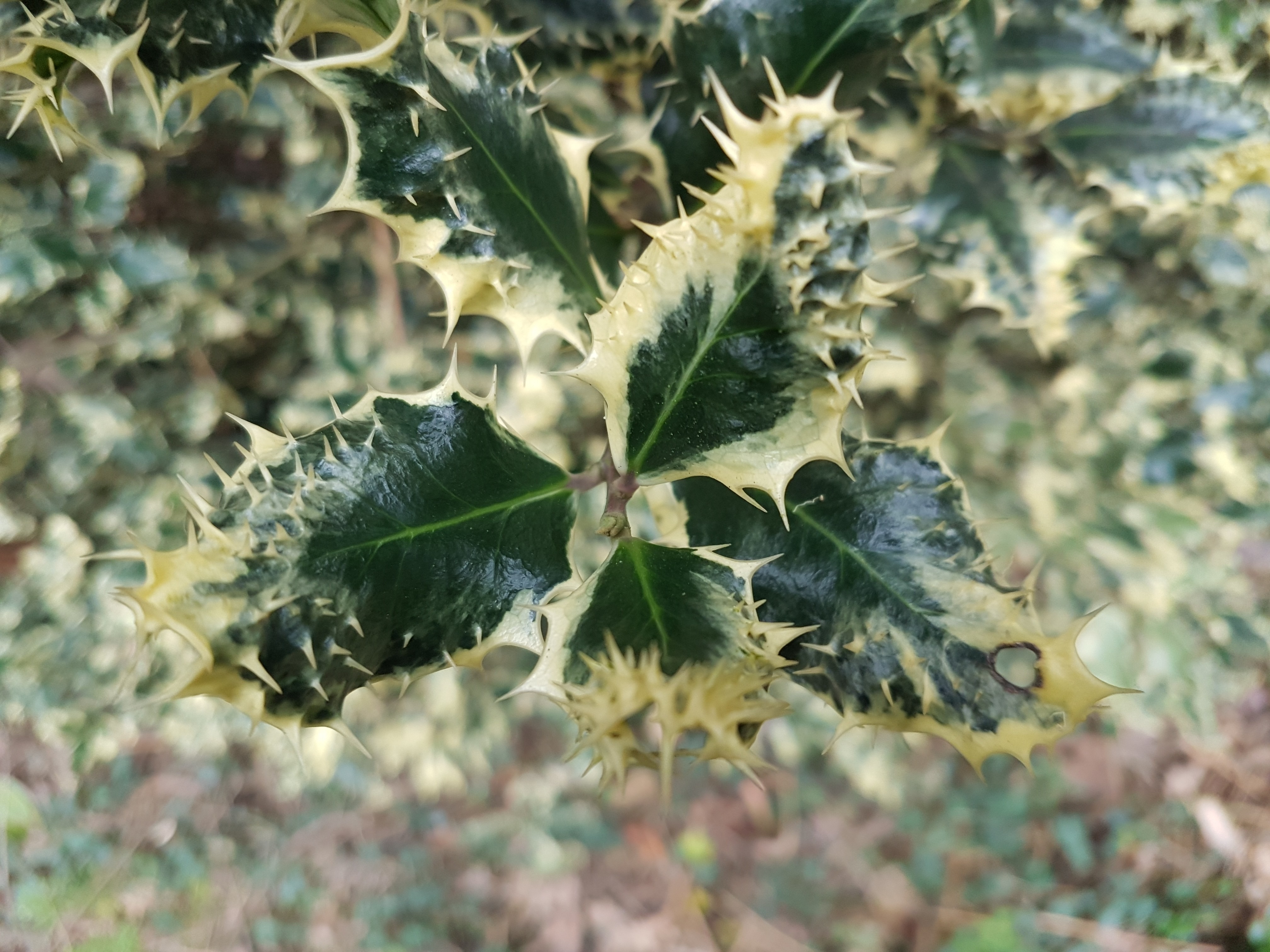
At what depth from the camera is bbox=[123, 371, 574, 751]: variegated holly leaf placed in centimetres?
46

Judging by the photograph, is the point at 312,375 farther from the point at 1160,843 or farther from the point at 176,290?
the point at 1160,843

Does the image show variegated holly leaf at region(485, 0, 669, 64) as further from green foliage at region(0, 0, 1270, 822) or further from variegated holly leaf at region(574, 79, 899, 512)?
variegated holly leaf at region(574, 79, 899, 512)

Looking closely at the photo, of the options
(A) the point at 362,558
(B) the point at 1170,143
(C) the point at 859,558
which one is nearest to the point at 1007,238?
(B) the point at 1170,143

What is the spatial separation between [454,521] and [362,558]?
7cm

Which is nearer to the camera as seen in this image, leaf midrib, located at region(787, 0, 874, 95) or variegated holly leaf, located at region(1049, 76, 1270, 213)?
leaf midrib, located at region(787, 0, 874, 95)

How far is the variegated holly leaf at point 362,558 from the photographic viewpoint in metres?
0.46

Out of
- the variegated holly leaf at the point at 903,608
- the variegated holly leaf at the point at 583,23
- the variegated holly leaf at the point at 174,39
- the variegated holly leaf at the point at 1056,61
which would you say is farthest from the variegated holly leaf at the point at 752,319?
the variegated holly leaf at the point at 1056,61

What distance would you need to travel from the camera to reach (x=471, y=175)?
1.79 ft

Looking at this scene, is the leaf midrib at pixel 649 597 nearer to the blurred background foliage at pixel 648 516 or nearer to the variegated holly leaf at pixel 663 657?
the variegated holly leaf at pixel 663 657

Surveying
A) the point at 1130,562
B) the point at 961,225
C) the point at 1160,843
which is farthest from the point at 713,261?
the point at 1160,843

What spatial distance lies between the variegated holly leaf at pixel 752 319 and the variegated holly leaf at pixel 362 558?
0.35 ft

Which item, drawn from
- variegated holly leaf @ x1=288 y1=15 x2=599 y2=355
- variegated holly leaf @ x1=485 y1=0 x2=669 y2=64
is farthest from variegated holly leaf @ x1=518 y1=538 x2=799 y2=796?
variegated holly leaf @ x1=485 y1=0 x2=669 y2=64

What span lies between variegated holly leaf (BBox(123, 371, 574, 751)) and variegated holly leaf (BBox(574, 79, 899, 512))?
0.35 ft

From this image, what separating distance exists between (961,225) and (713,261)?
1.81ft
